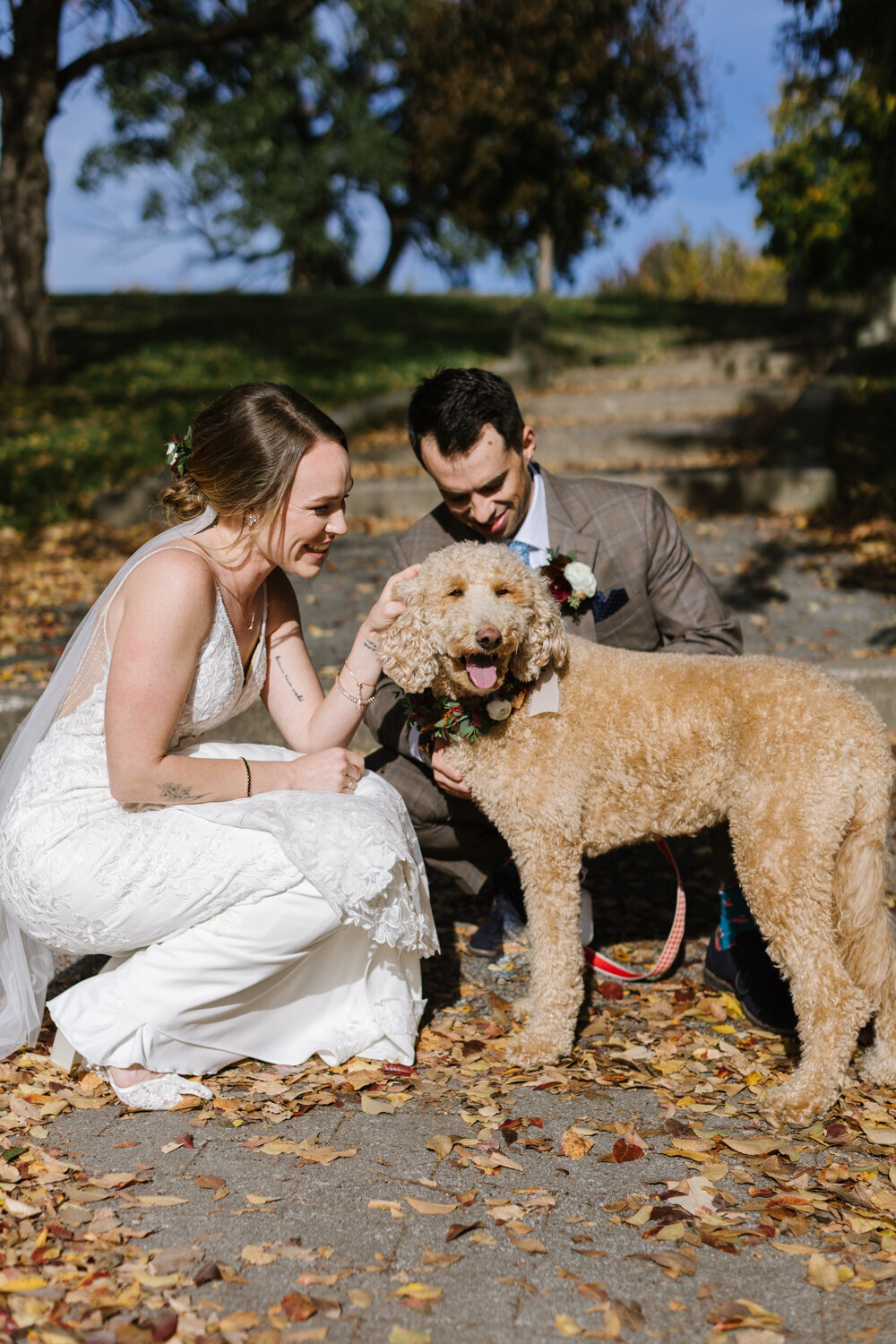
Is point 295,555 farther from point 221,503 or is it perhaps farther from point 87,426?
Answer: point 87,426

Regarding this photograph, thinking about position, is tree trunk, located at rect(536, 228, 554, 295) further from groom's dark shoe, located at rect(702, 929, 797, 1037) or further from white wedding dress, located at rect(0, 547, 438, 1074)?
white wedding dress, located at rect(0, 547, 438, 1074)

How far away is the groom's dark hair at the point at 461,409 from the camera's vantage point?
3678 mm

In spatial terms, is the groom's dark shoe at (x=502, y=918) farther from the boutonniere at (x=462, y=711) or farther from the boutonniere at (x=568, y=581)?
the boutonniere at (x=568, y=581)

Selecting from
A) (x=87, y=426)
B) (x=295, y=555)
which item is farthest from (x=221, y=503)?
(x=87, y=426)

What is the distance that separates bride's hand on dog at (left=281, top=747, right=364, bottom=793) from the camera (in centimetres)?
345

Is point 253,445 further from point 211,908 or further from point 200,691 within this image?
point 211,908

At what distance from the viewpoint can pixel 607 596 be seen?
162 inches

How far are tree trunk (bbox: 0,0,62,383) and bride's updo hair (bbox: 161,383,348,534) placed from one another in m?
11.4

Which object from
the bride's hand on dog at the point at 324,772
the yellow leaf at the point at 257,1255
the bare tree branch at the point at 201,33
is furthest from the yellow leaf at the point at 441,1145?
the bare tree branch at the point at 201,33

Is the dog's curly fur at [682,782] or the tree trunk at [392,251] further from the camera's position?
the tree trunk at [392,251]

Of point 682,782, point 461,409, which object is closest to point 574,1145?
point 682,782

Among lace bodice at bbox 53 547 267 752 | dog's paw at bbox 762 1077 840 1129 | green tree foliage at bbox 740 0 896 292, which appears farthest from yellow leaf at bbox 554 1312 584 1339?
green tree foliage at bbox 740 0 896 292

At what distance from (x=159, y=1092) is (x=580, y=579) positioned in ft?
7.18

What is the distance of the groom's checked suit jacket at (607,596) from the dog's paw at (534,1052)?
3.06 ft
